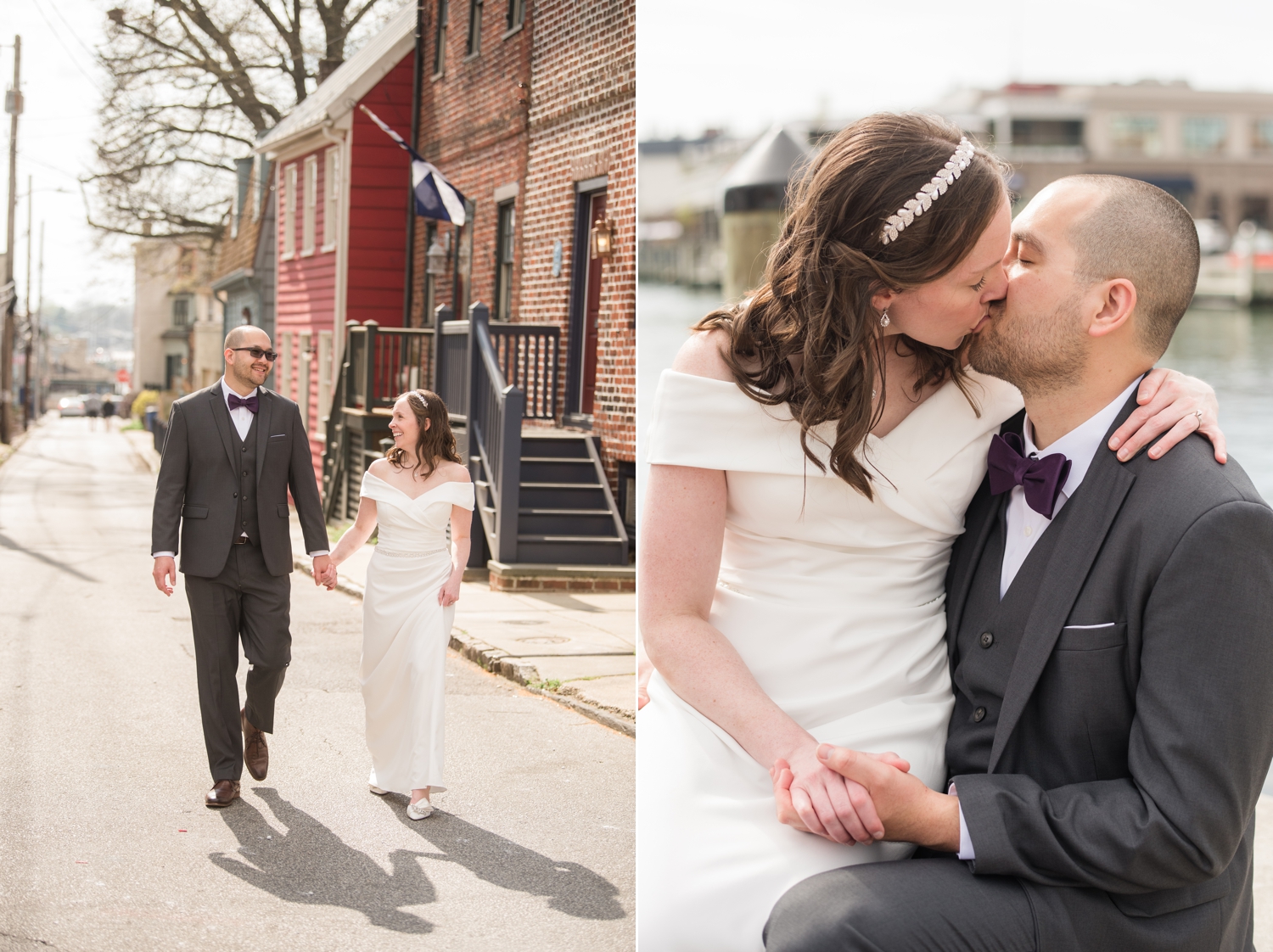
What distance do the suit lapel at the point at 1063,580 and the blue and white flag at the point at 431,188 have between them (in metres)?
2.47

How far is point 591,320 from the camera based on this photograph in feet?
15.4

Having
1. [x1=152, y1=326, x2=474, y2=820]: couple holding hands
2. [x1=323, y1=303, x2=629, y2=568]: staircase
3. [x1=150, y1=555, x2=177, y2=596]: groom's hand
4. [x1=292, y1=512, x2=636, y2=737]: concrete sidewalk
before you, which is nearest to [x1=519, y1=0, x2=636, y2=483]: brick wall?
[x1=323, y1=303, x2=629, y2=568]: staircase

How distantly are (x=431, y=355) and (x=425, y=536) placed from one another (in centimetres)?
72

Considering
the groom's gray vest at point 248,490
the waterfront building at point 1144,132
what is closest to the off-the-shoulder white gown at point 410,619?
Result: the groom's gray vest at point 248,490

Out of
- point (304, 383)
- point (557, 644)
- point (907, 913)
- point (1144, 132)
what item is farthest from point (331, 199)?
point (1144, 132)

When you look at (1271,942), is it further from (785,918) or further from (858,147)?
(858,147)

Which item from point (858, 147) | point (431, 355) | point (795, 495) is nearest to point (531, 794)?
point (431, 355)

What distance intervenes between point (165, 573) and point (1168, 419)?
239 centimetres

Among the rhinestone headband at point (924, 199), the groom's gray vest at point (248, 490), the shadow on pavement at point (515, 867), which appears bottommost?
the shadow on pavement at point (515, 867)

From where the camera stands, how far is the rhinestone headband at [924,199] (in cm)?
161

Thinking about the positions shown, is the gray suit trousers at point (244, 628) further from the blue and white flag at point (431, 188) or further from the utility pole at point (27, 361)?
the blue and white flag at point (431, 188)

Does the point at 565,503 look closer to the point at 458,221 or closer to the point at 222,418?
the point at 458,221

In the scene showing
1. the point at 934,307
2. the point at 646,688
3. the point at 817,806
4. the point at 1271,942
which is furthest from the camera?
the point at 1271,942

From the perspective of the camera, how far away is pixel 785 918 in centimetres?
157
